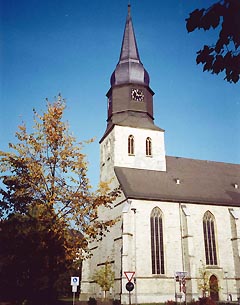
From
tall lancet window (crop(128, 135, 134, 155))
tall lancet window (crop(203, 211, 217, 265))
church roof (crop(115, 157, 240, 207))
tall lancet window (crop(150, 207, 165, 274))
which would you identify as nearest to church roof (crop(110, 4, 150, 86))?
tall lancet window (crop(128, 135, 134, 155))

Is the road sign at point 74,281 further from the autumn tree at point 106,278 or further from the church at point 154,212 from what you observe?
the autumn tree at point 106,278

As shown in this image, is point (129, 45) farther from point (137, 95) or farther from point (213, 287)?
point (213, 287)

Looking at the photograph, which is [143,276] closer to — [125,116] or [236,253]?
[236,253]

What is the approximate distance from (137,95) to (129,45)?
22.4 feet

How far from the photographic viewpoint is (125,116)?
116ft

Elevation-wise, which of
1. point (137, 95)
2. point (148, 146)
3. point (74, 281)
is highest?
point (137, 95)

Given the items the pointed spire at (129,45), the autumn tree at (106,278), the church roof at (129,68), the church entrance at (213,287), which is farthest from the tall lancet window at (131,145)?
the church entrance at (213,287)

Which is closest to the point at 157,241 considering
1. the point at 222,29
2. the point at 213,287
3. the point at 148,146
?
the point at 213,287

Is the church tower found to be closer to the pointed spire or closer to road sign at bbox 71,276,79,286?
the pointed spire

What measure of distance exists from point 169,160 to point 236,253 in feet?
38.7

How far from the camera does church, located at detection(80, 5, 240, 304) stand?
28.0 m

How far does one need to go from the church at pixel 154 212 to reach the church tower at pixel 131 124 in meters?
0.10

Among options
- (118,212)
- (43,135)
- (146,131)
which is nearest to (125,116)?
(146,131)

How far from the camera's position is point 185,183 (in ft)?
111
